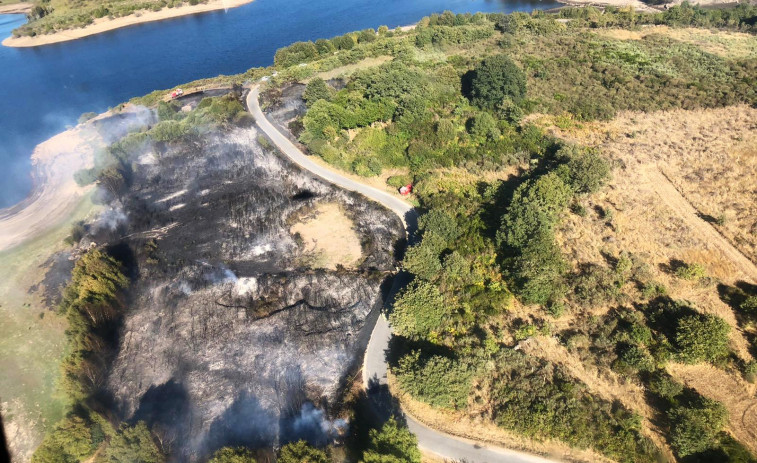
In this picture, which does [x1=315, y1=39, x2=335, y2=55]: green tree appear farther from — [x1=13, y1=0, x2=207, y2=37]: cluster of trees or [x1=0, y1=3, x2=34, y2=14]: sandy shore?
[x1=0, y1=3, x2=34, y2=14]: sandy shore

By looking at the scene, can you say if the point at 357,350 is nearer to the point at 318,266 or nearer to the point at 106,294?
the point at 318,266

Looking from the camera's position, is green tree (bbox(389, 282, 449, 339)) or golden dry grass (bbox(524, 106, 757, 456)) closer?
golden dry grass (bbox(524, 106, 757, 456))

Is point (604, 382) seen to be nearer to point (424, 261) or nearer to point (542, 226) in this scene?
point (542, 226)

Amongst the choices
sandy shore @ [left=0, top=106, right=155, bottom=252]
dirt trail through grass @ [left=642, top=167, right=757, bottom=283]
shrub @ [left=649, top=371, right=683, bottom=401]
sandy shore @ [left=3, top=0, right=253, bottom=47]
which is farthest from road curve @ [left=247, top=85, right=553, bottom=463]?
sandy shore @ [left=3, top=0, right=253, bottom=47]

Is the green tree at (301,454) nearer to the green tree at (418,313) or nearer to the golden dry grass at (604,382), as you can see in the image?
the green tree at (418,313)

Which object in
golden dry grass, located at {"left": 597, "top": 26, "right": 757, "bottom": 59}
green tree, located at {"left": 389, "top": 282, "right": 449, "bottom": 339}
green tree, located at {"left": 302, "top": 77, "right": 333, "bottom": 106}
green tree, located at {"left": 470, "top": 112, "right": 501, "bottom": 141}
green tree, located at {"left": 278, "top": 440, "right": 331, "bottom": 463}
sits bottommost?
green tree, located at {"left": 278, "top": 440, "right": 331, "bottom": 463}

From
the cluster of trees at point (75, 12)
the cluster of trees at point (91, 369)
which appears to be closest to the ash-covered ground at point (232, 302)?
the cluster of trees at point (91, 369)
